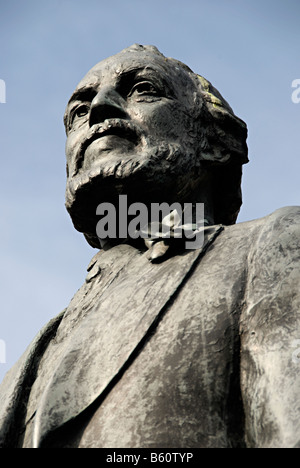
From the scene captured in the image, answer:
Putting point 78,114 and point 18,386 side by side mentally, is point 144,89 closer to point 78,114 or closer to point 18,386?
point 78,114

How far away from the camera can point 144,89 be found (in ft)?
21.9

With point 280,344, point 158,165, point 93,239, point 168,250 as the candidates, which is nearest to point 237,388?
point 280,344

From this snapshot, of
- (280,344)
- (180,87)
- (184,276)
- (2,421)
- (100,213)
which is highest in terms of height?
(180,87)

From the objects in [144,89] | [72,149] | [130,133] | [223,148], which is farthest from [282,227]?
[72,149]

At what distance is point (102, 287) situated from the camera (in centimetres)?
603

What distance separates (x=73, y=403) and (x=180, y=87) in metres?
3.14

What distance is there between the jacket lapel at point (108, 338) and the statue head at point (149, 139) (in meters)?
0.81

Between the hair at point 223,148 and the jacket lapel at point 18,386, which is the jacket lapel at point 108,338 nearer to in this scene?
the jacket lapel at point 18,386

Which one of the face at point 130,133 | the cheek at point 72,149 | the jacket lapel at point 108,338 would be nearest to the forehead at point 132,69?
the face at point 130,133

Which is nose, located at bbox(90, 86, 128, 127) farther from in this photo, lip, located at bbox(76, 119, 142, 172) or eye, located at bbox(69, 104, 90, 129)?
eye, located at bbox(69, 104, 90, 129)

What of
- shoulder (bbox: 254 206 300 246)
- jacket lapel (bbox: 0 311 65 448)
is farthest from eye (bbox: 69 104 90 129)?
shoulder (bbox: 254 206 300 246)

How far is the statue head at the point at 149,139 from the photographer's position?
6.21 metres

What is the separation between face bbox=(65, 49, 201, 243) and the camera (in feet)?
20.3

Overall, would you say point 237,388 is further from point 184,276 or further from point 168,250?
point 168,250
